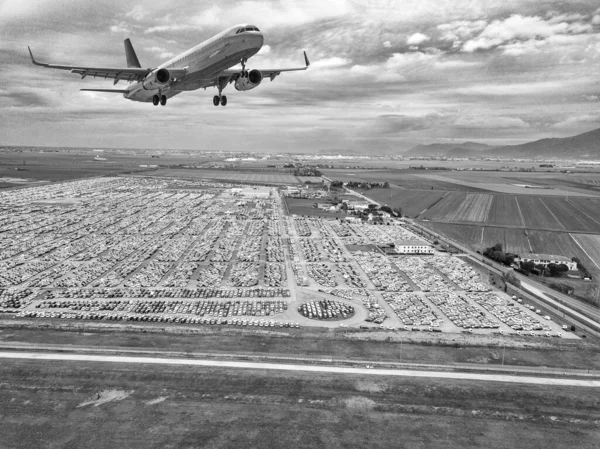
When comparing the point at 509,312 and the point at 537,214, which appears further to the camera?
the point at 537,214

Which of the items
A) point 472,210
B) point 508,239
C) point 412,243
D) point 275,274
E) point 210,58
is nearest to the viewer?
point 210,58

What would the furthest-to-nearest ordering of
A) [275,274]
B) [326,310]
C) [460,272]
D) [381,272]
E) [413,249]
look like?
1. [413,249]
2. [460,272]
3. [381,272]
4. [275,274]
5. [326,310]

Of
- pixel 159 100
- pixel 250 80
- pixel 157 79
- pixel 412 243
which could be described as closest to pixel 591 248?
pixel 412 243

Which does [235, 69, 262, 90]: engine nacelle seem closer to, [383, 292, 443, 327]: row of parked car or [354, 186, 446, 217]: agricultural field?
[383, 292, 443, 327]: row of parked car

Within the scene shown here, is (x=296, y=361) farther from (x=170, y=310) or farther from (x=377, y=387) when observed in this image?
(x=170, y=310)

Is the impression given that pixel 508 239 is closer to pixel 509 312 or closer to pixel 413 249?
pixel 413 249

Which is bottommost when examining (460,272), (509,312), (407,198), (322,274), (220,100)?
(509,312)
